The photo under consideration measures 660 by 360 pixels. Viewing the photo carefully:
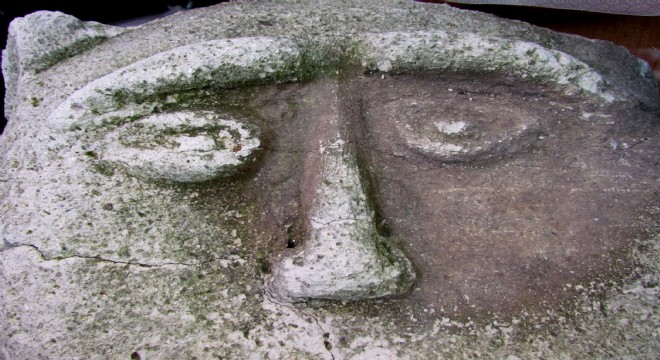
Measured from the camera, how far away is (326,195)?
0.99 metres

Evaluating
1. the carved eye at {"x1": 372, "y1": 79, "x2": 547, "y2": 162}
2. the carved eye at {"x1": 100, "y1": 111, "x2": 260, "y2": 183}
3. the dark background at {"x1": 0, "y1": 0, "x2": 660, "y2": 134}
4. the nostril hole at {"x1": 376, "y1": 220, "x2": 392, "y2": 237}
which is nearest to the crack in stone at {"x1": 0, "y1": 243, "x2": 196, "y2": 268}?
the carved eye at {"x1": 100, "y1": 111, "x2": 260, "y2": 183}

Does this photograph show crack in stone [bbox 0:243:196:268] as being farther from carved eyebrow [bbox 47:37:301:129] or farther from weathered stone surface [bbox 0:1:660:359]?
carved eyebrow [bbox 47:37:301:129]

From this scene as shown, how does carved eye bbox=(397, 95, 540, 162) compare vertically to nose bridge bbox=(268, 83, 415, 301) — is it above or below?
above

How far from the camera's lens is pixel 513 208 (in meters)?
1.07

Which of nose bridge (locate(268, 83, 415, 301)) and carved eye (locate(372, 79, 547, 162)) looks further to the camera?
carved eye (locate(372, 79, 547, 162))

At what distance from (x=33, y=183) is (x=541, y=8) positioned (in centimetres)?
170

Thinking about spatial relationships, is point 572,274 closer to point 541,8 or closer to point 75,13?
point 541,8

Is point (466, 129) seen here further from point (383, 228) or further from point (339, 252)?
point (339, 252)

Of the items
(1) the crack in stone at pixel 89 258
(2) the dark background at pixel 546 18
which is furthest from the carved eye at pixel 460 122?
(2) the dark background at pixel 546 18

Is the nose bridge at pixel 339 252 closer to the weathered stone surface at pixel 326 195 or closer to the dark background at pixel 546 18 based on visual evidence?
the weathered stone surface at pixel 326 195

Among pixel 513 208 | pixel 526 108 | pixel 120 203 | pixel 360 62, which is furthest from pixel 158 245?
pixel 526 108

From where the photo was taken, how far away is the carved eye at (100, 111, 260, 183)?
3.34 feet

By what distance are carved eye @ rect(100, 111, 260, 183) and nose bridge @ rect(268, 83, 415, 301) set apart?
0.16m

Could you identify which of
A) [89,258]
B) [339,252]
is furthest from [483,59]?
[89,258]
